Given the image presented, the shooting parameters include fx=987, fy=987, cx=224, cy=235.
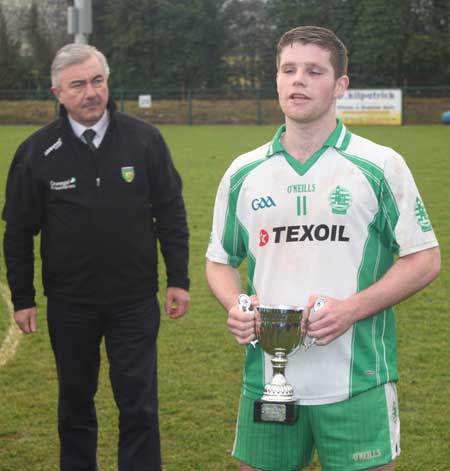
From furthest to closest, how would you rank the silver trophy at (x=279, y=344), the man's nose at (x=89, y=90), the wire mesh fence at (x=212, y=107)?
the wire mesh fence at (x=212, y=107), the man's nose at (x=89, y=90), the silver trophy at (x=279, y=344)

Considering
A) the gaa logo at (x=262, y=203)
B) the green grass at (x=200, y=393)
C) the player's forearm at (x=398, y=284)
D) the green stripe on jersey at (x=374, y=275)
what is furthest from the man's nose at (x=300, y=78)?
the green grass at (x=200, y=393)

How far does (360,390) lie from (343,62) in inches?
39.3

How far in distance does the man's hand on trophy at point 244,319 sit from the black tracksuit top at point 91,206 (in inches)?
57.9

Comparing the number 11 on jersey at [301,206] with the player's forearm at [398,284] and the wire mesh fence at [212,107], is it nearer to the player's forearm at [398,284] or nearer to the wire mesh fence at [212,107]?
the player's forearm at [398,284]

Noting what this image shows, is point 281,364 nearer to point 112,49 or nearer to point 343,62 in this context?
point 343,62

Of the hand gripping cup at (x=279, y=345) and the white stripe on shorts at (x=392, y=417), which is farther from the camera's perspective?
the white stripe on shorts at (x=392, y=417)

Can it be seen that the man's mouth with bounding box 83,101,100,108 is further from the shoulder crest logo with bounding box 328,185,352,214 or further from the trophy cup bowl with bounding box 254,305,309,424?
the trophy cup bowl with bounding box 254,305,309,424

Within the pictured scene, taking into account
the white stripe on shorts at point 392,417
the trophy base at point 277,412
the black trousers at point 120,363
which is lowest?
the black trousers at point 120,363

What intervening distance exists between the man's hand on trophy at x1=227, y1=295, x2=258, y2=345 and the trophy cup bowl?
0.02 m

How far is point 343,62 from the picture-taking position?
3012mm

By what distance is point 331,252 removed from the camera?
2955 mm

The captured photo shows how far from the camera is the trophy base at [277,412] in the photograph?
9.25 ft

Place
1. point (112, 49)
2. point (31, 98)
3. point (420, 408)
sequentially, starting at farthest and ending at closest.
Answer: point (112, 49) < point (31, 98) < point (420, 408)

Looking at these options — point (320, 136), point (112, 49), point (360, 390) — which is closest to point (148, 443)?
point (360, 390)
